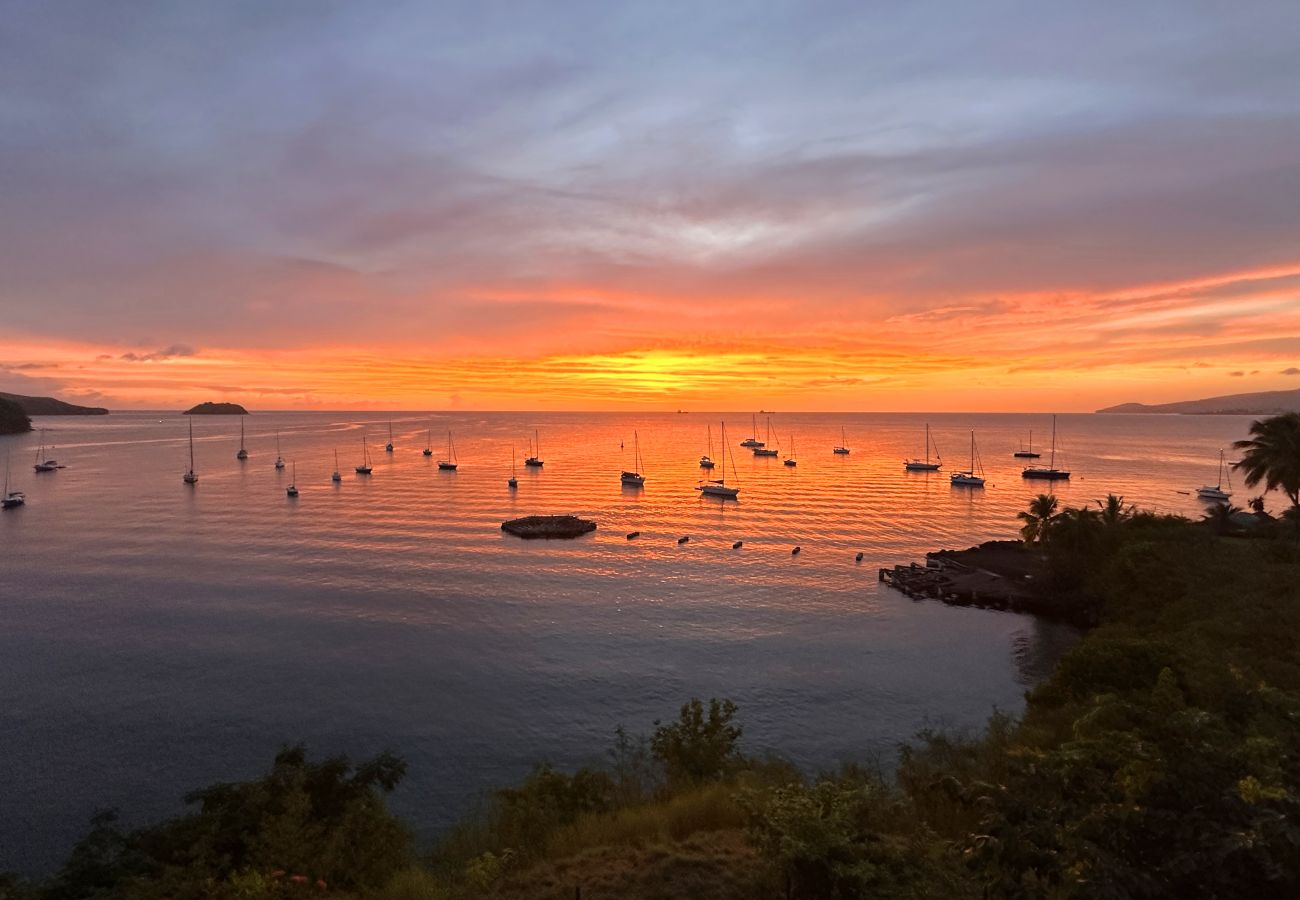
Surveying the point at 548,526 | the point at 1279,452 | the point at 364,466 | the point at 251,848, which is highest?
the point at 1279,452

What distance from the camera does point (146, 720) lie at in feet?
116

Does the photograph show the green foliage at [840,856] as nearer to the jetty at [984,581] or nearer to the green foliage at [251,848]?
the green foliage at [251,848]

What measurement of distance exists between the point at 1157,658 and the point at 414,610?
47.4 metres

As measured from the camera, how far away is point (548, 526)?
87.2m

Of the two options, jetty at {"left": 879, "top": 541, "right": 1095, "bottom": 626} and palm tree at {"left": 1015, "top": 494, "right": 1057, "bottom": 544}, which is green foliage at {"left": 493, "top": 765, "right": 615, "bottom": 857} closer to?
jetty at {"left": 879, "top": 541, "right": 1095, "bottom": 626}

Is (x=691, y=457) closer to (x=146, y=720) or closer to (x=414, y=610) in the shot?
(x=414, y=610)

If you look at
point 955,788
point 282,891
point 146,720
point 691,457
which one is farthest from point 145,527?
point 691,457

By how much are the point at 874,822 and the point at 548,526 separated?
7356 centimetres

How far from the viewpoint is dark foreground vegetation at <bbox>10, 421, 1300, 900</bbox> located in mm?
9055

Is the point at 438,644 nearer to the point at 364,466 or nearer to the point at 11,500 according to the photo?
the point at 11,500

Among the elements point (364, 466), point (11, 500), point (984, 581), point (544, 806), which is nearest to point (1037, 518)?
point (984, 581)

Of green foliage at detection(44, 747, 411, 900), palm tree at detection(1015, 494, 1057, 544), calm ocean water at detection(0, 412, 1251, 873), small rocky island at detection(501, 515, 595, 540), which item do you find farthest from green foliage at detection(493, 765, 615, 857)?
small rocky island at detection(501, 515, 595, 540)

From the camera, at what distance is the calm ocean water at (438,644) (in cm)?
3206

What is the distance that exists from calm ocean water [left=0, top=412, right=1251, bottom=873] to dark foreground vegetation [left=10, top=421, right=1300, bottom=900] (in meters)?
5.03
